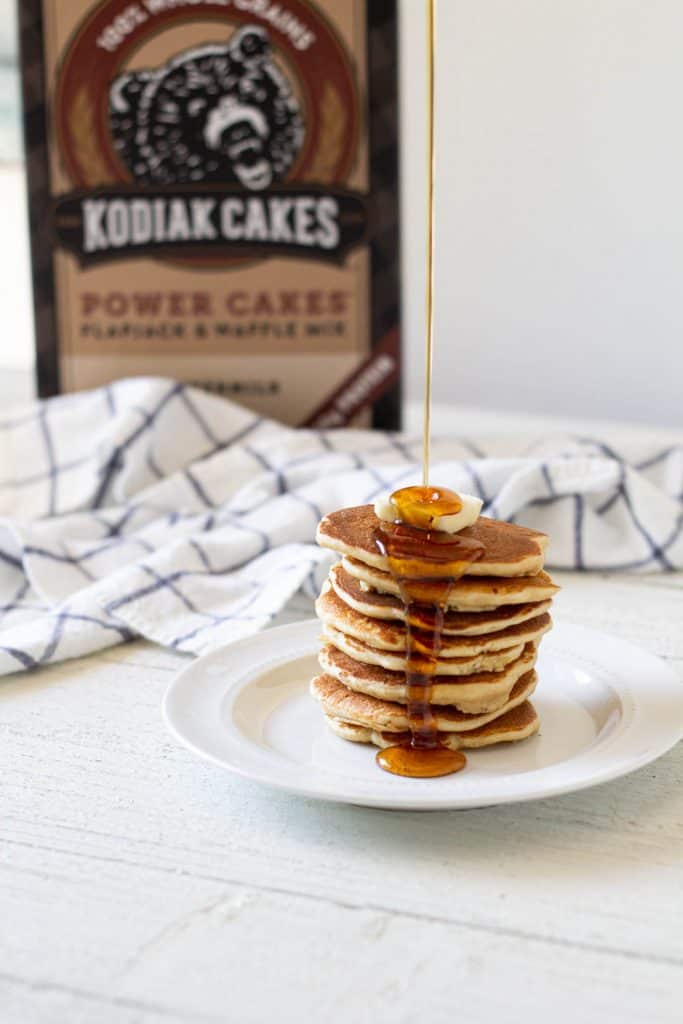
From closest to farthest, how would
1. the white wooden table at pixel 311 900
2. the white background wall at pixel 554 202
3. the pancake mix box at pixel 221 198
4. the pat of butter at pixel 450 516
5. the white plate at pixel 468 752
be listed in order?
the white wooden table at pixel 311 900
the white plate at pixel 468 752
the pat of butter at pixel 450 516
the pancake mix box at pixel 221 198
the white background wall at pixel 554 202

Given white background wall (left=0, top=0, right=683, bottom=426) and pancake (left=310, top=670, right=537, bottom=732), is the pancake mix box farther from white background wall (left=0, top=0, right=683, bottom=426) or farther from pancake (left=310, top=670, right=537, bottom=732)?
pancake (left=310, top=670, right=537, bottom=732)

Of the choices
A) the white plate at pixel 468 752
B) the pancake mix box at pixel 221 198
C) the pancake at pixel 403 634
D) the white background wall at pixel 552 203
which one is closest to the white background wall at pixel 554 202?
the white background wall at pixel 552 203

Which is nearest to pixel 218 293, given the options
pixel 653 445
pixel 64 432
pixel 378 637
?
pixel 64 432

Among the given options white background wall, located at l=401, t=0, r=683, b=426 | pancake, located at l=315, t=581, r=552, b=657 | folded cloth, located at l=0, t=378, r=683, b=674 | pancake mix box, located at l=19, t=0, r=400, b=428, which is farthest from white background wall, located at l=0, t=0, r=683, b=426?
pancake, located at l=315, t=581, r=552, b=657

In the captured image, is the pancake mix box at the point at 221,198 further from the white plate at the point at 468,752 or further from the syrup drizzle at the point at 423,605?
the syrup drizzle at the point at 423,605

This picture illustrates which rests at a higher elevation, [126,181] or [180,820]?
[126,181]

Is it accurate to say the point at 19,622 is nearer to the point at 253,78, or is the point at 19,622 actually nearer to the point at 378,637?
the point at 378,637

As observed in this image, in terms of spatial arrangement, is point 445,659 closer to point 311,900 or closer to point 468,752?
point 468,752
